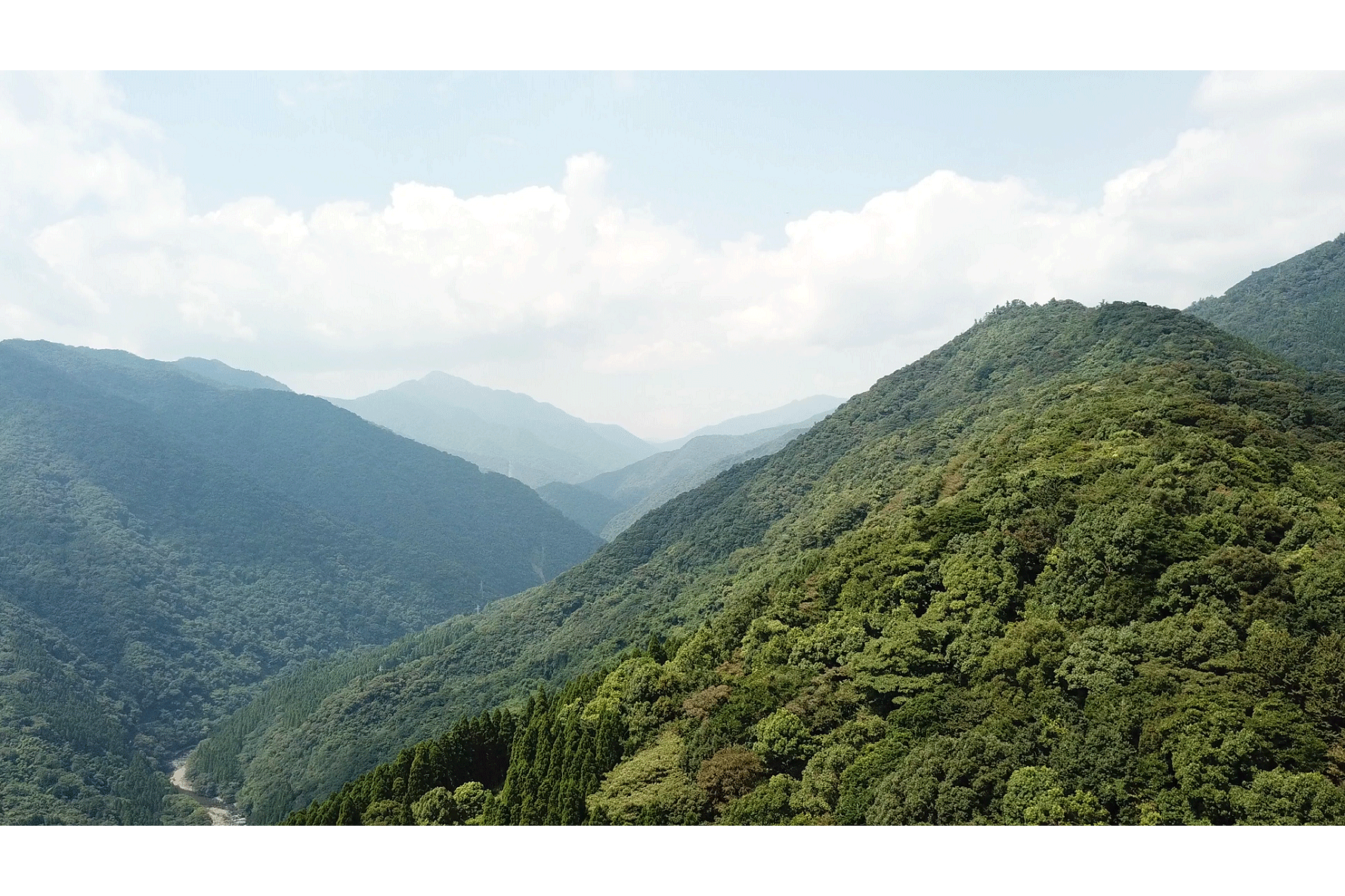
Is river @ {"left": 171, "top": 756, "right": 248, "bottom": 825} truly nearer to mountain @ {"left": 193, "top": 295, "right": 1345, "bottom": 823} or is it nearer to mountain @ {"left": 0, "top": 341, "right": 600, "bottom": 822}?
mountain @ {"left": 0, "top": 341, "right": 600, "bottom": 822}

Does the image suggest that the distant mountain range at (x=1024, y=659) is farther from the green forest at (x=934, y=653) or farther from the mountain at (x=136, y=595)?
the mountain at (x=136, y=595)

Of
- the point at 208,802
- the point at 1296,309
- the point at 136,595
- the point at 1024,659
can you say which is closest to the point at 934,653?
the point at 1024,659

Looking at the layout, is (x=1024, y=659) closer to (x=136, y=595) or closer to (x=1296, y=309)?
(x=1296, y=309)

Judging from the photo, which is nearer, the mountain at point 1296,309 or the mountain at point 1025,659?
the mountain at point 1025,659

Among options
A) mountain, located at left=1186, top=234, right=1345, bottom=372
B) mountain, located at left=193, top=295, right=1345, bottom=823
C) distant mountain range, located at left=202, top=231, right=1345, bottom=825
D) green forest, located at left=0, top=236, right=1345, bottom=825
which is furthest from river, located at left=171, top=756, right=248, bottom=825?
mountain, located at left=1186, top=234, right=1345, bottom=372

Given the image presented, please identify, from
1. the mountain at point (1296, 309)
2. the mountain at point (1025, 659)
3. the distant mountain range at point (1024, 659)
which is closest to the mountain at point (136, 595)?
the distant mountain range at point (1024, 659)

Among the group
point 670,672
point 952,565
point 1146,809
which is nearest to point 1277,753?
point 1146,809
